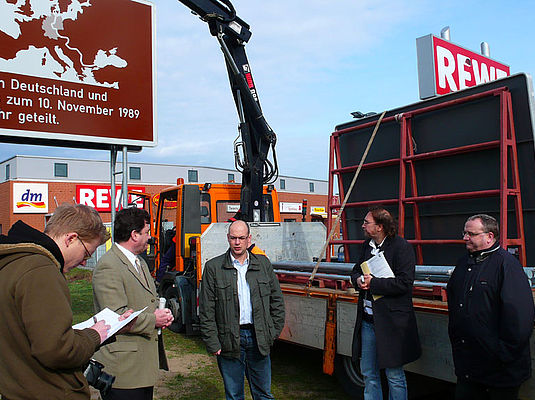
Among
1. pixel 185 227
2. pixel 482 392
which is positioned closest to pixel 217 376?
pixel 185 227

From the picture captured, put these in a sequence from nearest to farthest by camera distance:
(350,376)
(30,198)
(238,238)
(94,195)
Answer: (238,238)
(350,376)
(30,198)
(94,195)

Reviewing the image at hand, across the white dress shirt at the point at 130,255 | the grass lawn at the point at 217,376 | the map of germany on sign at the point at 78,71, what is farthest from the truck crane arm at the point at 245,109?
the white dress shirt at the point at 130,255

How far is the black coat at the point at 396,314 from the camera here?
11.7 feet

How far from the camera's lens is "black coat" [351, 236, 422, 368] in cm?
358

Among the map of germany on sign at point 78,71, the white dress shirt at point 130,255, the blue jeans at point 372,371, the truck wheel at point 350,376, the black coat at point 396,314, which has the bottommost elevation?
the truck wheel at point 350,376

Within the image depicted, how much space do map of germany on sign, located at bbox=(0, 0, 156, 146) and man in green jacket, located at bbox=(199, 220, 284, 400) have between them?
13.7ft

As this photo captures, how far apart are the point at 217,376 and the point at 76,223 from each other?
Answer: 442 cm

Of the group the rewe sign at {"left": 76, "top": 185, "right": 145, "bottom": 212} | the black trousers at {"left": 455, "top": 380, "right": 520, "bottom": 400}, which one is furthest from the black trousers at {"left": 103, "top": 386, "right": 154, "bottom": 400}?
the rewe sign at {"left": 76, "top": 185, "right": 145, "bottom": 212}

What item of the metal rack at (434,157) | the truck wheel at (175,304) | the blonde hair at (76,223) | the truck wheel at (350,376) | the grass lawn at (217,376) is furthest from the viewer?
the truck wheel at (175,304)

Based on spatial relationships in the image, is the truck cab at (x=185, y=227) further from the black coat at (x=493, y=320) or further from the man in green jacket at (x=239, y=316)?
the black coat at (x=493, y=320)

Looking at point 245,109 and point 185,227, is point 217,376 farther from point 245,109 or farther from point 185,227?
point 245,109

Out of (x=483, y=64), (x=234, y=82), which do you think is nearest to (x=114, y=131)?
(x=234, y=82)

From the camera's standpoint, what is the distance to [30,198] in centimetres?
3219

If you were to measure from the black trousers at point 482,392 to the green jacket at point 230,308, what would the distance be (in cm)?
137
